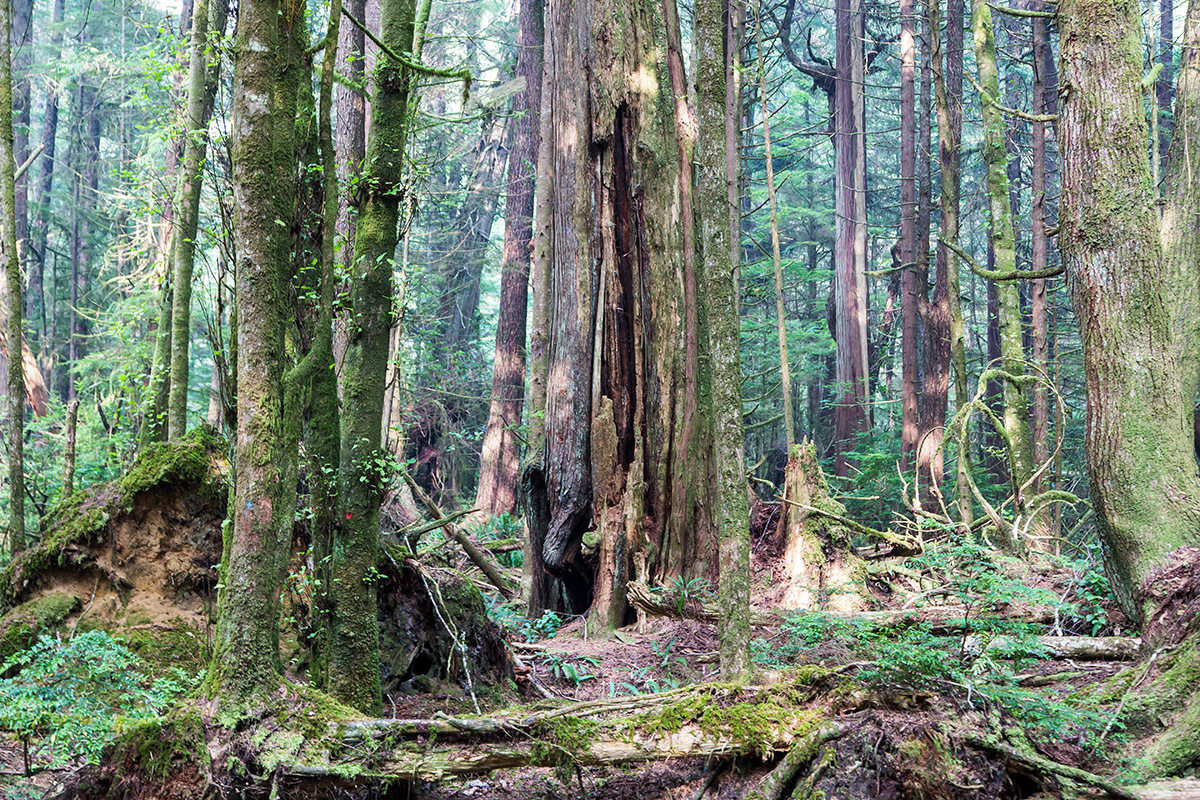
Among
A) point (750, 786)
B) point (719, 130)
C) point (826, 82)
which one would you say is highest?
point (826, 82)

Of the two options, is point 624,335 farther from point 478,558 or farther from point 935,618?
point 935,618

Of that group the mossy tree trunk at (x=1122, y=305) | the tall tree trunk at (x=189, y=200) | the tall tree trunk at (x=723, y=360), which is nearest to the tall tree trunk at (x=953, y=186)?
the mossy tree trunk at (x=1122, y=305)

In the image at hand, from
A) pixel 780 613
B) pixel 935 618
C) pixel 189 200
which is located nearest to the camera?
pixel 935 618

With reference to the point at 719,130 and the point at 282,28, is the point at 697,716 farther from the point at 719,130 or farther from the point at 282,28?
the point at 282,28

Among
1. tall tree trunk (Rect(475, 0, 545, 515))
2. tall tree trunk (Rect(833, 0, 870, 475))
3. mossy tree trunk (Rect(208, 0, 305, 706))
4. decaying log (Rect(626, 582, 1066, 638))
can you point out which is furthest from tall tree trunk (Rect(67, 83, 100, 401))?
mossy tree trunk (Rect(208, 0, 305, 706))

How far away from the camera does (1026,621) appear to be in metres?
5.48

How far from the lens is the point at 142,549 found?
5.11 meters

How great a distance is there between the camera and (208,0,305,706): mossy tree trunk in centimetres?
333

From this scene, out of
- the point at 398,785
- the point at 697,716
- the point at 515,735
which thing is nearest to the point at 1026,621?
the point at 697,716

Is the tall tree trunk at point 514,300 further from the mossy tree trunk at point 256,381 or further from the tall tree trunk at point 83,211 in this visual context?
the tall tree trunk at point 83,211

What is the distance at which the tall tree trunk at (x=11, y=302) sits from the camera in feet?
18.9

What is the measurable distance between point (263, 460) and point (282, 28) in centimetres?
201

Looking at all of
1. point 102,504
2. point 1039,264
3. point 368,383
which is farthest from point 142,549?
point 1039,264

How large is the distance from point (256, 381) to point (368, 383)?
3.45 feet
